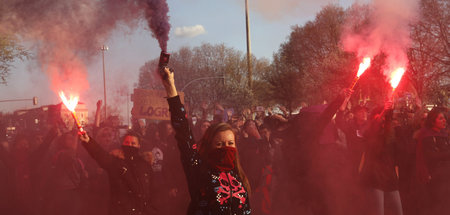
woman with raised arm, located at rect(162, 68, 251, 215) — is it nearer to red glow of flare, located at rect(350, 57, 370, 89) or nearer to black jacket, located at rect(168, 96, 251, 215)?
black jacket, located at rect(168, 96, 251, 215)

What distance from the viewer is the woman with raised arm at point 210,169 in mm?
2857

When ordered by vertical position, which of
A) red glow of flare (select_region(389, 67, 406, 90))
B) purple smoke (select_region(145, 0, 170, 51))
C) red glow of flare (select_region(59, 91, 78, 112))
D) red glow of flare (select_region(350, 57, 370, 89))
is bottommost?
red glow of flare (select_region(59, 91, 78, 112))

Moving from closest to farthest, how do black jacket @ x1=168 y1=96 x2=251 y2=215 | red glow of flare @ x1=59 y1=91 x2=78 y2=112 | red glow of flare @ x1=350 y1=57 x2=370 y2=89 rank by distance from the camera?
black jacket @ x1=168 y1=96 x2=251 y2=215
red glow of flare @ x1=59 y1=91 x2=78 y2=112
red glow of flare @ x1=350 y1=57 x2=370 y2=89

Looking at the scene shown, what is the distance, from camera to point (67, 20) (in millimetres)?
6176

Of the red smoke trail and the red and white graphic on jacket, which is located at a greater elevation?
the red smoke trail

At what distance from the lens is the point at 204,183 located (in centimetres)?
288

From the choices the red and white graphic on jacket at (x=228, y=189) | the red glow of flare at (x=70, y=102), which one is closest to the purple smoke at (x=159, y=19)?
the red glow of flare at (x=70, y=102)

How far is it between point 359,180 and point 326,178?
376 millimetres

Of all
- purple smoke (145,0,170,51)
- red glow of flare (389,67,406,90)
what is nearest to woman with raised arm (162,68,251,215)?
purple smoke (145,0,170,51)

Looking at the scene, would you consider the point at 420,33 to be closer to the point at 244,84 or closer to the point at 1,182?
the point at 1,182

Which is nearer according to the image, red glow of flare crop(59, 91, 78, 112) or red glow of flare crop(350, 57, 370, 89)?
red glow of flare crop(59, 91, 78, 112)

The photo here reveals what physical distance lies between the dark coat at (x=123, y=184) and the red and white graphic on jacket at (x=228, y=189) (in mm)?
1466

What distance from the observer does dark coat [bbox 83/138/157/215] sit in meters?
3.99

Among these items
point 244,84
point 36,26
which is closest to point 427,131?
point 36,26
